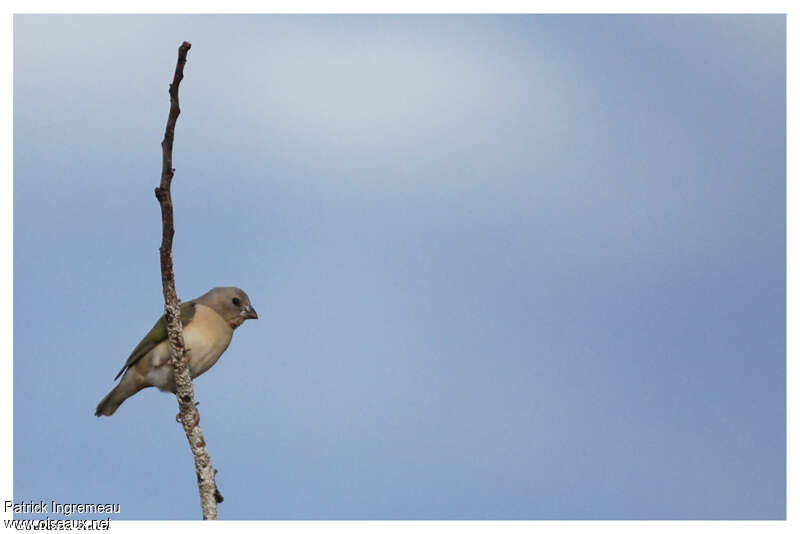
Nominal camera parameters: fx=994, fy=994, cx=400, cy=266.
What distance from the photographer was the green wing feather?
1052 centimetres

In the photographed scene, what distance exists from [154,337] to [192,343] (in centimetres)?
40

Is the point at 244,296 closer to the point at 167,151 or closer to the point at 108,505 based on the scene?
the point at 108,505

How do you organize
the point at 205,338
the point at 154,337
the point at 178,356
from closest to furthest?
the point at 178,356, the point at 154,337, the point at 205,338

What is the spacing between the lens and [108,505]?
894 cm

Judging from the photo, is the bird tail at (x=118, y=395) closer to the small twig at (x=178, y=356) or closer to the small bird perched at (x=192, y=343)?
the small bird perched at (x=192, y=343)

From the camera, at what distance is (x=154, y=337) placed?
34.8ft

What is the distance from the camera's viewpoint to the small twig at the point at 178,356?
296 inches

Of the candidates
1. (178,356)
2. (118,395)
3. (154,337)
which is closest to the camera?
(178,356)

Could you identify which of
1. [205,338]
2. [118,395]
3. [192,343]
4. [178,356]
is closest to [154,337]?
[192,343]

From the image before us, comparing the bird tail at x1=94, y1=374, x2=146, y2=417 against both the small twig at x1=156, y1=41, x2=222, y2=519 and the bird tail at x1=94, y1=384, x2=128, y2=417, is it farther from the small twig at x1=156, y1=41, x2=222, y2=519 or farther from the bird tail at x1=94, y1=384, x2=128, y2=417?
the small twig at x1=156, y1=41, x2=222, y2=519

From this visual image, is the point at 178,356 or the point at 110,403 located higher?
the point at 110,403

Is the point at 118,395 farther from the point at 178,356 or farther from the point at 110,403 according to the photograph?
the point at 178,356
